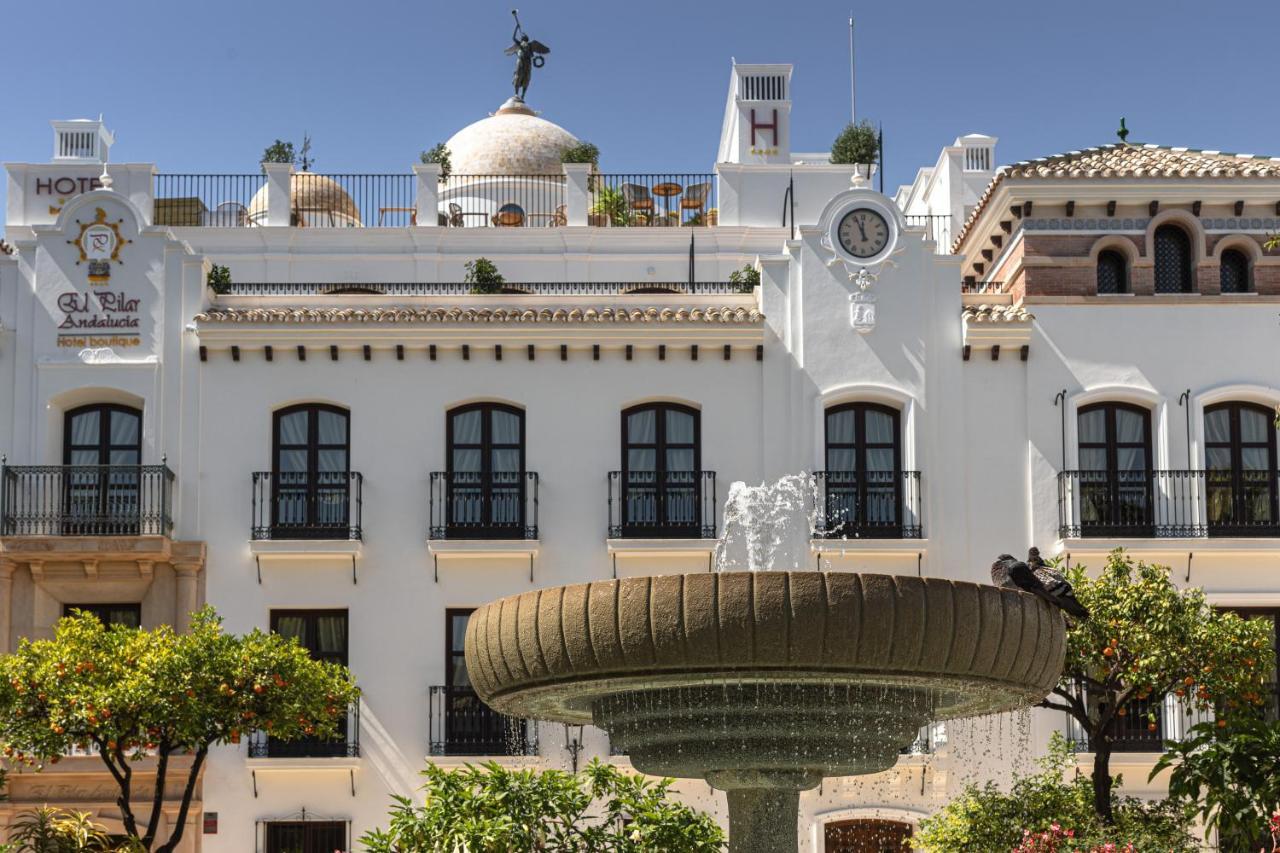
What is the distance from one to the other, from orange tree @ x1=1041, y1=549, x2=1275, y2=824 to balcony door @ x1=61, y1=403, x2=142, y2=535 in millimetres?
13024

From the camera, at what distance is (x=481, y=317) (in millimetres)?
28906

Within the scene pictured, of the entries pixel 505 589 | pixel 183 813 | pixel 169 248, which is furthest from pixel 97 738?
pixel 169 248

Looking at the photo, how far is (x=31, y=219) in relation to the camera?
34.9 m

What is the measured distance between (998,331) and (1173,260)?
300 cm

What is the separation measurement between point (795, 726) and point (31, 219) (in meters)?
24.7

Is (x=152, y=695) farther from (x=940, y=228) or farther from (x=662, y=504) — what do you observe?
(x=940, y=228)

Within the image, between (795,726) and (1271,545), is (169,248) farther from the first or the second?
(795,726)

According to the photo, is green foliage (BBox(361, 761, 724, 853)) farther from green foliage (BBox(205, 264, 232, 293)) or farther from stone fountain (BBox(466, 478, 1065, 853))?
green foliage (BBox(205, 264, 232, 293))

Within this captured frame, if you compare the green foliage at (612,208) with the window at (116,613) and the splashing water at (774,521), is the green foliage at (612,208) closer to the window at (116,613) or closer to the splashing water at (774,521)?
the splashing water at (774,521)

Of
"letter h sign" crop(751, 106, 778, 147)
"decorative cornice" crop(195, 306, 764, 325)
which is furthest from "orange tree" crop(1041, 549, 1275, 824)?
"letter h sign" crop(751, 106, 778, 147)

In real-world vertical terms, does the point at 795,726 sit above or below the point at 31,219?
below

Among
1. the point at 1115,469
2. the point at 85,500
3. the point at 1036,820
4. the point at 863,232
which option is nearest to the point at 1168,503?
the point at 1115,469

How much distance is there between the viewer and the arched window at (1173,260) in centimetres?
2952

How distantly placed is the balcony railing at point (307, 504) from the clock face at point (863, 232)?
7.71 m
